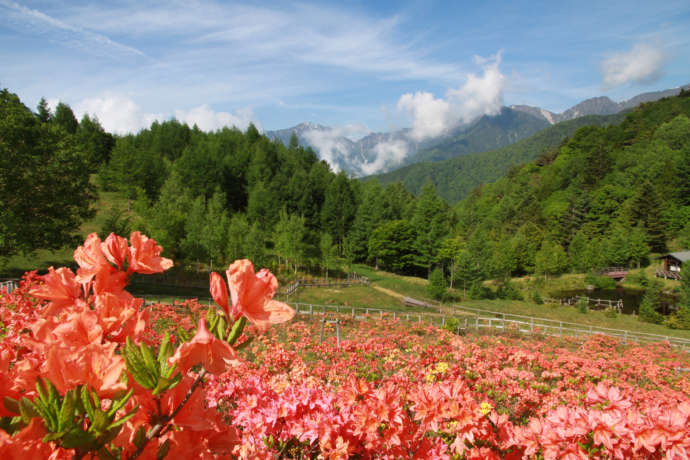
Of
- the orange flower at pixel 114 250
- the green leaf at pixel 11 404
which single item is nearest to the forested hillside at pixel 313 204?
the orange flower at pixel 114 250

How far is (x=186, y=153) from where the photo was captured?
156 ft

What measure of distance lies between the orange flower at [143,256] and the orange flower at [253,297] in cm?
31

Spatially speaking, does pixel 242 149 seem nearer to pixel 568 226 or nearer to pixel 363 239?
pixel 363 239

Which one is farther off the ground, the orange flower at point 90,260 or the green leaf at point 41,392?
the orange flower at point 90,260

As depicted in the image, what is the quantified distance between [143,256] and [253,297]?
16.9 inches

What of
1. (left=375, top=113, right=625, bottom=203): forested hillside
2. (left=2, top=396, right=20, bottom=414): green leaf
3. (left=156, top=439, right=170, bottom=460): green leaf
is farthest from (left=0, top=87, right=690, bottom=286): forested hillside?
(left=375, top=113, right=625, bottom=203): forested hillside

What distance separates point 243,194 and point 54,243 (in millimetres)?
34156

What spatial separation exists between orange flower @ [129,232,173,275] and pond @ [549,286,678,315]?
4257 centimetres

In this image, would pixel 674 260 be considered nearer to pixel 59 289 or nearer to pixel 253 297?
pixel 253 297

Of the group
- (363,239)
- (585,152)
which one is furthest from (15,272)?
(585,152)

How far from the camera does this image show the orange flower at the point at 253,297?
2.60 ft

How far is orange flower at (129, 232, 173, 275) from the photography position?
101 cm

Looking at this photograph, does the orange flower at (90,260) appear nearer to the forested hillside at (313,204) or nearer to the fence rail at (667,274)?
the forested hillside at (313,204)

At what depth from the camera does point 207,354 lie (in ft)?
2.33
